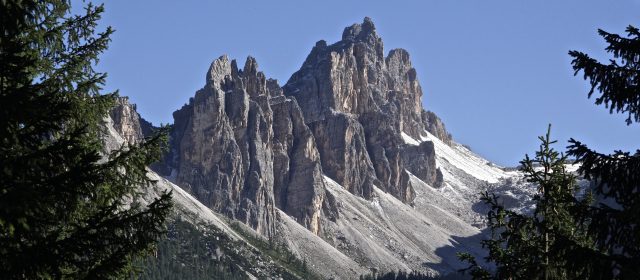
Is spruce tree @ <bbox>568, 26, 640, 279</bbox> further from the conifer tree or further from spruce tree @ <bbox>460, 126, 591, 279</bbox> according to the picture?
spruce tree @ <bbox>460, 126, 591, 279</bbox>

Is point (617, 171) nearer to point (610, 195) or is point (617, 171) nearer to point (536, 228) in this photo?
point (610, 195)

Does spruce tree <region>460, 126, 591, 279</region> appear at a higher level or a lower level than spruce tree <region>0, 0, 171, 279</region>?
higher

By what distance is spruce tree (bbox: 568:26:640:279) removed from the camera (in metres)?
14.8

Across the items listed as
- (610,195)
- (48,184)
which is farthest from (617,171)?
(48,184)

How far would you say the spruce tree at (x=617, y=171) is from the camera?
1477cm

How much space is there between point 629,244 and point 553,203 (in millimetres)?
A: 9319

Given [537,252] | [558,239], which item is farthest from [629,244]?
[537,252]

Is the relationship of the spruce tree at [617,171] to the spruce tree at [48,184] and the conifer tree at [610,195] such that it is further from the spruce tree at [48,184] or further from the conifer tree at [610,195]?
the spruce tree at [48,184]

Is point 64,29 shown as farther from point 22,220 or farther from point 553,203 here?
point 553,203

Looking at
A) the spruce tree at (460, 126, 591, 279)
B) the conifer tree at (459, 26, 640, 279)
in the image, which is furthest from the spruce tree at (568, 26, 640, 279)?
the spruce tree at (460, 126, 591, 279)

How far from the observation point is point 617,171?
1530cm

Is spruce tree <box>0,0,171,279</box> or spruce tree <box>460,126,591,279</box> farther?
spruce tree <box>460,126,591,279</box>

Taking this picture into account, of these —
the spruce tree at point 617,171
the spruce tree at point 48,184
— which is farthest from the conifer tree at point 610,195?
the spruce tree at point 48,184

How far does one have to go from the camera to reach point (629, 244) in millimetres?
15016
